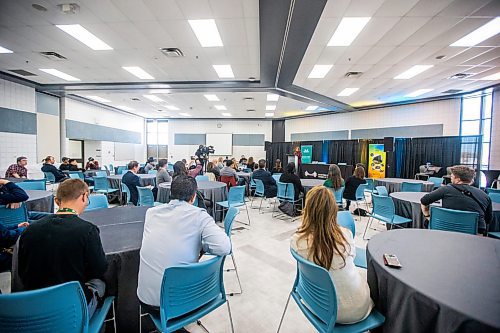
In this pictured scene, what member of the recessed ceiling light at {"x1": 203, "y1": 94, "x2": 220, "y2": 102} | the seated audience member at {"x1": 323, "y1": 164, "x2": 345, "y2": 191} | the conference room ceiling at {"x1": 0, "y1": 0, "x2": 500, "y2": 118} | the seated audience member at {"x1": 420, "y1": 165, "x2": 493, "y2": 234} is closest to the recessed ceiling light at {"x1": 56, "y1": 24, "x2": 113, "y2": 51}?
the conference room ceiling at {"x1": 0, "y1": 0, "x2": 500, "y2": 118}

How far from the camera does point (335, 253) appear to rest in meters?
1.53

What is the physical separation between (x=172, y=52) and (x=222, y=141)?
32.8 feet

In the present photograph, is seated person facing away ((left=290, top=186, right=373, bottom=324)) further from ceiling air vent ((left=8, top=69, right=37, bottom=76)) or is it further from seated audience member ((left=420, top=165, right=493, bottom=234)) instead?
ceiling air vent ((left=8, top=69, right=37, bottom=76))

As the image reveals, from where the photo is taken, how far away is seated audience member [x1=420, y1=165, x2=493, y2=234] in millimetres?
2938

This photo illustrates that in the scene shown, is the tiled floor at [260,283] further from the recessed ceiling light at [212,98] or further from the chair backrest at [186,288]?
the recessed ceiling light at [212,98]

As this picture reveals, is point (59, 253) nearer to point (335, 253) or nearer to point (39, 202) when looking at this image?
point (335, 253)

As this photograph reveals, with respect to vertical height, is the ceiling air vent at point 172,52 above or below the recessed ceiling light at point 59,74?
above

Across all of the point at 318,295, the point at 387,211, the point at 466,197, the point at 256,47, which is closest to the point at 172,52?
the point at 256,47

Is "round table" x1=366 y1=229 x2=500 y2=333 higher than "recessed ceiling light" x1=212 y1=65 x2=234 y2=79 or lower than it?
lower

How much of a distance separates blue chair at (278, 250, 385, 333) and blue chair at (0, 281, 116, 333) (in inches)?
49.1

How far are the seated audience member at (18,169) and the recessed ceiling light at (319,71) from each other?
8.27 m

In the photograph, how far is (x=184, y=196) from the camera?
5.87 ft

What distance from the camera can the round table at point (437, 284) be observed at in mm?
1118

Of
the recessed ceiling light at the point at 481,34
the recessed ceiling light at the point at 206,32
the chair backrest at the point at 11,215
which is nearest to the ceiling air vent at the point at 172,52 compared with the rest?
the recessed ceiling light at the point at 206,32
